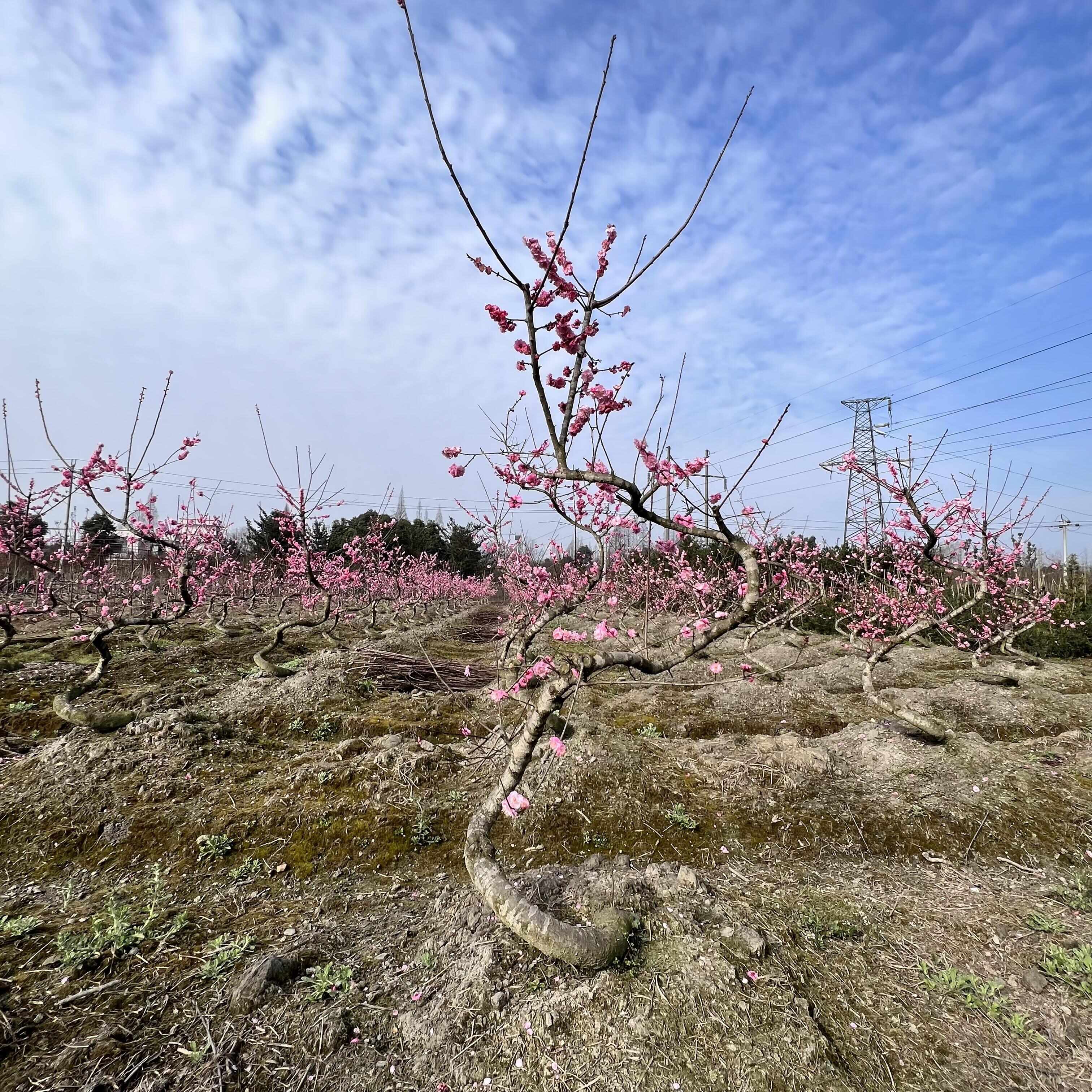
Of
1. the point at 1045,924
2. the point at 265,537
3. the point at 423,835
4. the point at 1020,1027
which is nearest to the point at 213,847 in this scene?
the point at 423,835

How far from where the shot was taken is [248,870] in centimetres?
450

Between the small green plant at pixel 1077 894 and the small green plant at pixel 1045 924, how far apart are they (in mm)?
291

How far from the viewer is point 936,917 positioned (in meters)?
3.64

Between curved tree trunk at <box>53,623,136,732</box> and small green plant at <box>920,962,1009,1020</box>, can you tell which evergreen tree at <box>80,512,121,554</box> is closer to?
curved tree trunk at <box>53,623,136,732</box>

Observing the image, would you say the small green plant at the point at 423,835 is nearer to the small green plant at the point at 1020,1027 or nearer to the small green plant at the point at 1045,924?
the small green plant at the point at 1020,1027

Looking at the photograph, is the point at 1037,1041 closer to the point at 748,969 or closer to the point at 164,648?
the point at 748,969

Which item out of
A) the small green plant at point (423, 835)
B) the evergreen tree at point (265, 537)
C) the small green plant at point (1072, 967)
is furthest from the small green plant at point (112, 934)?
the evergreen tree at point (265, 537)

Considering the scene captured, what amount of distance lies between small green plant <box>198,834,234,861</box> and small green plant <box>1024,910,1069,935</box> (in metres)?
6.15

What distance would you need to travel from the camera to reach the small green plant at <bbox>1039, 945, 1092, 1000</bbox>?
2.87 metres

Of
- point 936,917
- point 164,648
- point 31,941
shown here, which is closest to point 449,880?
point 31,941

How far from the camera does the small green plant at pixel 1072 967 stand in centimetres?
287

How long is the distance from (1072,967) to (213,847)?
6.20m

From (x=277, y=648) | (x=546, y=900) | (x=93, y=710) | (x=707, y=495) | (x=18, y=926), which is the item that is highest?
(x=707, y=495)

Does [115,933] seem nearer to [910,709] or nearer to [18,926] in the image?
[18,926]
